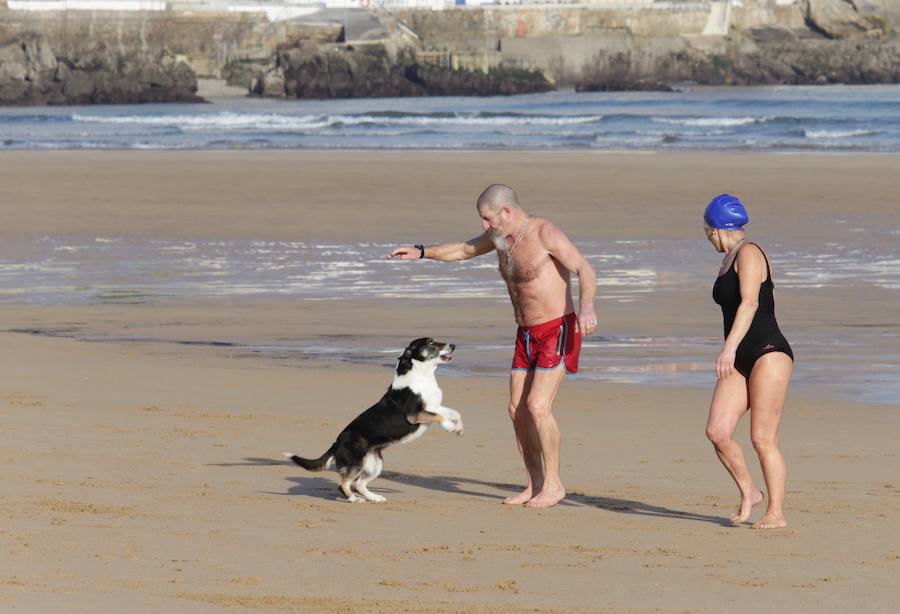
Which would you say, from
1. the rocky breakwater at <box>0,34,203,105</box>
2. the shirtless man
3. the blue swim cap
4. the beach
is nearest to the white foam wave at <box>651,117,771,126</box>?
the beach

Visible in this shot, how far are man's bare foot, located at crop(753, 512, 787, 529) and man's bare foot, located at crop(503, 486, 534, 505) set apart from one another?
3.81 feet

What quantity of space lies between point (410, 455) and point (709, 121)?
142 ft

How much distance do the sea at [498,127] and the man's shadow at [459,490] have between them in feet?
105

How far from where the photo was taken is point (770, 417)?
638 cm

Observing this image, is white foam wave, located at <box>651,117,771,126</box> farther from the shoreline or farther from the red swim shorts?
the red swim shorts

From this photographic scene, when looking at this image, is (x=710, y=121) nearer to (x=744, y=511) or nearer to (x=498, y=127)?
(x=498, y=127)

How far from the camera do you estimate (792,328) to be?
1222cm

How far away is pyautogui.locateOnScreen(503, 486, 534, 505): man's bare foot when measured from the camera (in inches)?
275

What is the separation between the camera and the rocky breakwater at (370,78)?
287ft

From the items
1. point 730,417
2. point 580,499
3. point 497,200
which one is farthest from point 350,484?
point 730,417

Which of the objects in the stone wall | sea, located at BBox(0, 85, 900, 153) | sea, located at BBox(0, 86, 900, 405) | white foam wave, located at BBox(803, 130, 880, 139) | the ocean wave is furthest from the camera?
the stone wall

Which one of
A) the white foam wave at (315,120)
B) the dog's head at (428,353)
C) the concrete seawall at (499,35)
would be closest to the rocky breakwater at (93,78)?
the concrete seawall at (499,35)

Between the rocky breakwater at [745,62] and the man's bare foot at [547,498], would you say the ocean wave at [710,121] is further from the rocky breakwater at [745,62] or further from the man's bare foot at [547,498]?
the man's bare foot at [547,498]

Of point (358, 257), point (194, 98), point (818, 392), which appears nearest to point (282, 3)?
point (194, 98)
